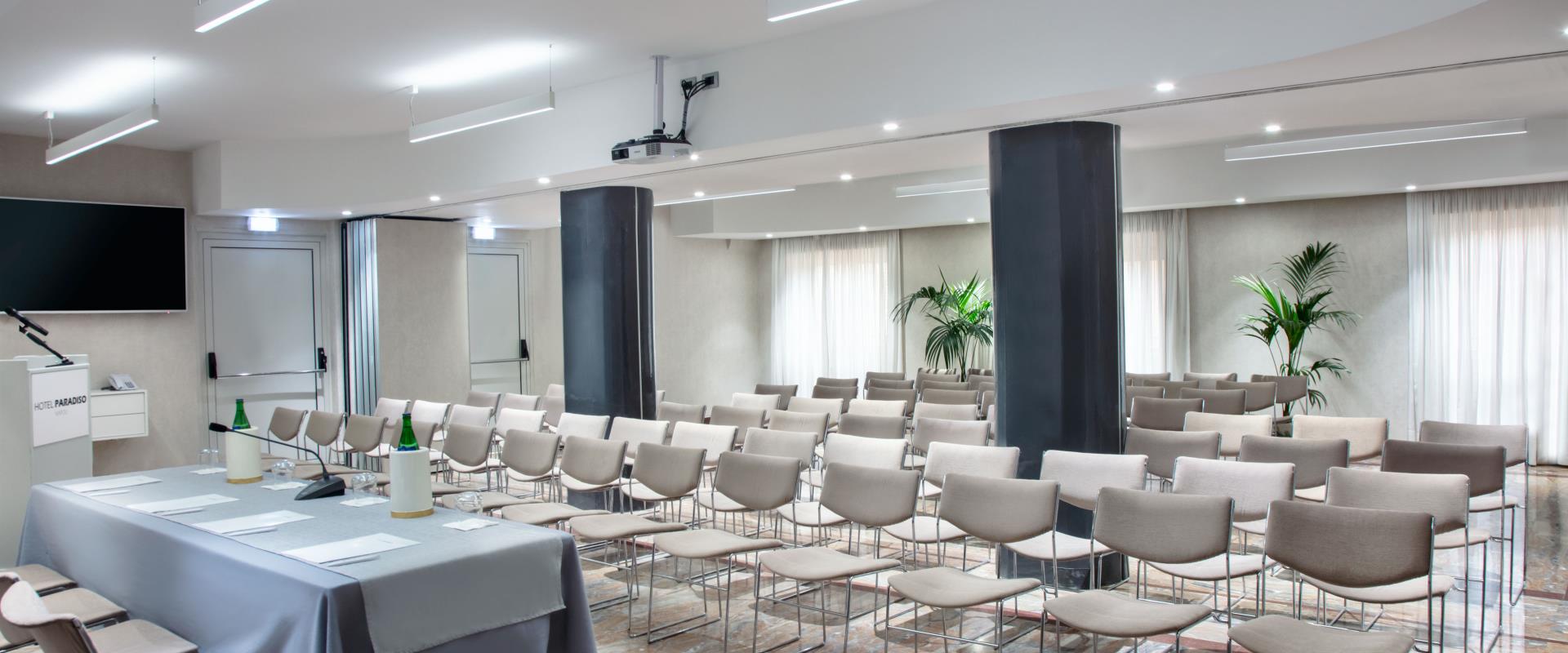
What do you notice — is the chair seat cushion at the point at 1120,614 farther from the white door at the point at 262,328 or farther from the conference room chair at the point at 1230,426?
the white door at the point at 262,328

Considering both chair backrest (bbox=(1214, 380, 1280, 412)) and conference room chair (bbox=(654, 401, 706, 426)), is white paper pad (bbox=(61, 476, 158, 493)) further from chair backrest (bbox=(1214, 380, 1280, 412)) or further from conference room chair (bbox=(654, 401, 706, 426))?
chair backrest (bbox=(1214, 380, 1280, 412))

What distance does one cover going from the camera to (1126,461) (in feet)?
17.4

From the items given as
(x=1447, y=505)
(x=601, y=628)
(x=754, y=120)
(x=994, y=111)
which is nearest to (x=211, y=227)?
(x=754, y=120)

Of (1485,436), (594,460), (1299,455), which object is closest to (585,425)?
(594,460)

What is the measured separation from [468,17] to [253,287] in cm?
673

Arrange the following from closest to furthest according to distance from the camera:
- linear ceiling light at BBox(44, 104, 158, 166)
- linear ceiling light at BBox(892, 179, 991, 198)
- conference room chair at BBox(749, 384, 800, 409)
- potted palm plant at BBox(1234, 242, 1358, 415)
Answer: linear ceiling light at BBox(44, 104, 158, 166)
conference room chair at BBox(749, 384, 800, 409)
potted palm plant at BBox(1234, 242, 1358, 415)
linear ceiling light at BBox(892, 179, 991, 198)

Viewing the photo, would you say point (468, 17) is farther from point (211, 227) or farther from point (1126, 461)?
point (211, 227)

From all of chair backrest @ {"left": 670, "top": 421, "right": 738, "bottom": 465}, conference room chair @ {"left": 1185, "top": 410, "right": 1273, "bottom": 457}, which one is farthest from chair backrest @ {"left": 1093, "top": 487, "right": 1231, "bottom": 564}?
chair backrest @ {"left": 670, "top": 421, "right": 738, "bottom": 465}

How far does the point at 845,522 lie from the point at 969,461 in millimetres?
870

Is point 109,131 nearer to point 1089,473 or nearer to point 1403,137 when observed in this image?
point 1089,473

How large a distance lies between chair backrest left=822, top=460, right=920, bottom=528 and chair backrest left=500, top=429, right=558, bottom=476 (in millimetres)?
2197

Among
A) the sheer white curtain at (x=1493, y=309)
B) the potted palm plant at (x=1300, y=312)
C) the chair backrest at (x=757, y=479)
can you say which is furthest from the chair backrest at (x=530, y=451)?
the sheer white curtain at (x=1493, y=309)

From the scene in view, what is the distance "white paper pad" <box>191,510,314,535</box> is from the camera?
4.00 meters

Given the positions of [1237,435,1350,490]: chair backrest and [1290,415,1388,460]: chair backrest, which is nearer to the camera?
[1237,435,1350,490]: chair backrest
